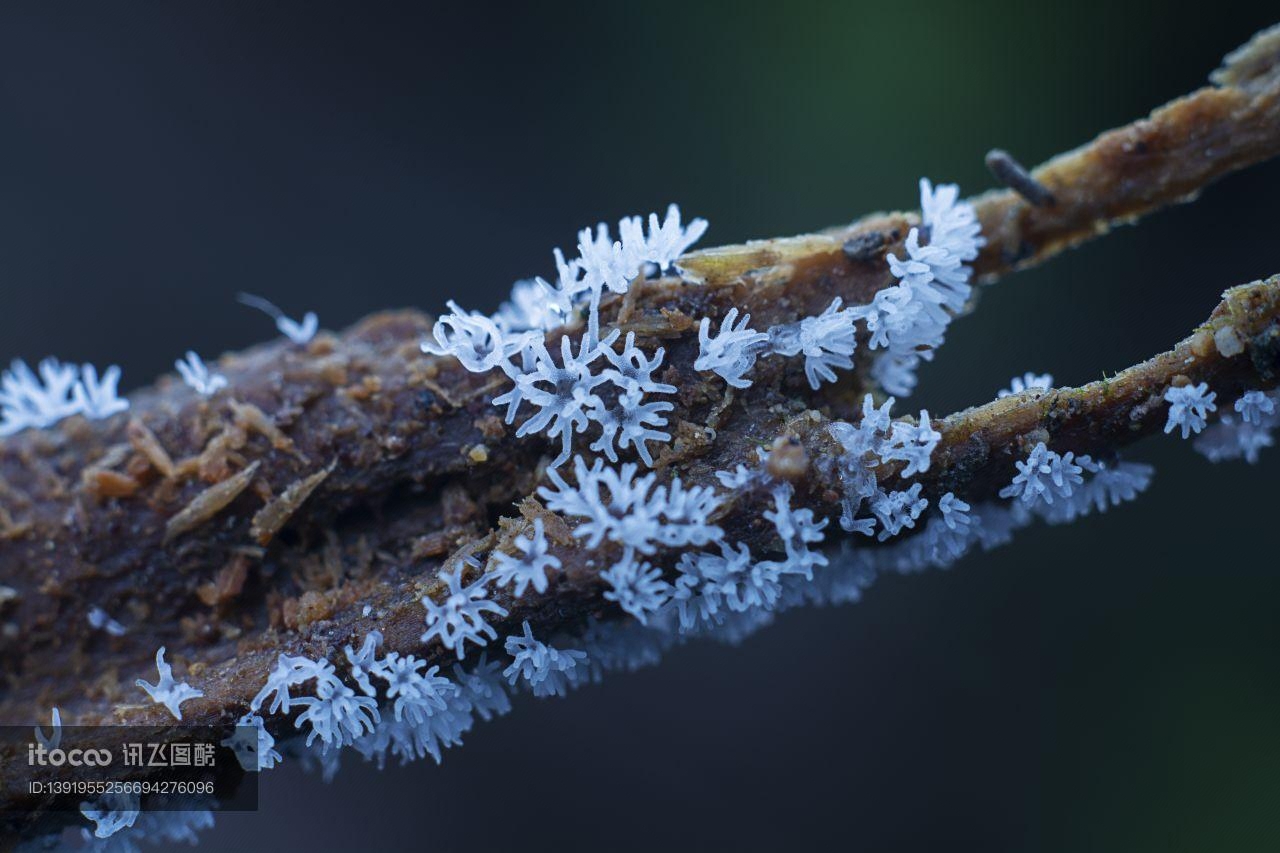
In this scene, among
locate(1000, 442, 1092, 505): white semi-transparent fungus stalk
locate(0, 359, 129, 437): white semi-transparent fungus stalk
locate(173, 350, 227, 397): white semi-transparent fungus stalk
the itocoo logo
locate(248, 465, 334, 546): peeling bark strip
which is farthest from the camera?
locate(0, 359, 129, 437): white semi-transparent fungus stalk

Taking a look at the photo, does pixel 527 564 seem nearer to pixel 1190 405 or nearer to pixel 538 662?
pixel 538 662

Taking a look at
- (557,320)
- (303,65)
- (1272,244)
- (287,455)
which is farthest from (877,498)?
(303,65)

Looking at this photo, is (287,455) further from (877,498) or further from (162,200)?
(162,200)

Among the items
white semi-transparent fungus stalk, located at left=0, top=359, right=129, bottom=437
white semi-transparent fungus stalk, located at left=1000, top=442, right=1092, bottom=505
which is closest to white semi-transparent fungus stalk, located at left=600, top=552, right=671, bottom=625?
white semi-transparent fungus stalk, located at left=1000, top=442, right=1092, bottom=505

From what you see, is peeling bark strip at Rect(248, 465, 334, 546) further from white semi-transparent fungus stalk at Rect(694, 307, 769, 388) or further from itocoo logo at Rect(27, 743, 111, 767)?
white semi-transparent fungus stalk at Rect(694, 307, 769, 388)

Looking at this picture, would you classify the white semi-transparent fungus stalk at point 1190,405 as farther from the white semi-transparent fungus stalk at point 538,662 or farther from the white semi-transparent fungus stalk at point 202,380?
the white semi-transparent fungus stalk at point 202,380

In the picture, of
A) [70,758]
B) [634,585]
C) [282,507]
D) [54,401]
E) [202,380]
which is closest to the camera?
[634,585]

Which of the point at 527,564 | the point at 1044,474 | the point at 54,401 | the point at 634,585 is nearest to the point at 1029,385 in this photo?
the point at 1044,474

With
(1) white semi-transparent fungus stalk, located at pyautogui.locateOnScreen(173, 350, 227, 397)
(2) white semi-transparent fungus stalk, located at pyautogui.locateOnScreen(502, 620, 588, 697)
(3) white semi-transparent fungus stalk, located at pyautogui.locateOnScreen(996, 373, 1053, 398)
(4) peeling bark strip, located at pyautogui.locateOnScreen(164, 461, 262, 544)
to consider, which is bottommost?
(2) white semi-transparent fungus stalk, located at pyautogui.locateOnScreen(502, 620, 588, 697)

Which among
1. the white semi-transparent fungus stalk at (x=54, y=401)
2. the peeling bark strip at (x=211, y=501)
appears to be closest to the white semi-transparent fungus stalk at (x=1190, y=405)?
the peeling bark strip at (x=211, y=501)
